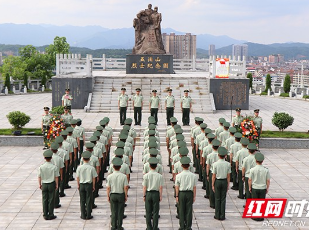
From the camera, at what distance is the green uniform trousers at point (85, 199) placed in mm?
8641

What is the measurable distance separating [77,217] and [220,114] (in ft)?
41.5

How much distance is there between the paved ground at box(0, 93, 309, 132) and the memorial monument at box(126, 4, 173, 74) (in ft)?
17.8

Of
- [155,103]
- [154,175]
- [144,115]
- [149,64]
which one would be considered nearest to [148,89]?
[144,115]

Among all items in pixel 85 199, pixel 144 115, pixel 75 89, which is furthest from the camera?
pixel 75 89

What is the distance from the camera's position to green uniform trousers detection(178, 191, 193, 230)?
7918mm

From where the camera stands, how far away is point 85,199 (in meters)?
8.73

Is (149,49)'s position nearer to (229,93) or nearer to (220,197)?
(229,93)

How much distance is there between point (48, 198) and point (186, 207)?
2767 mm

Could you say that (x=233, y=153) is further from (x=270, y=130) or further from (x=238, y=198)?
(x=270, y=130)

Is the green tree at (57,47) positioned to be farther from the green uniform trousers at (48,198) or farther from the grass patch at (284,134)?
the green uniform trousers at (48,198)

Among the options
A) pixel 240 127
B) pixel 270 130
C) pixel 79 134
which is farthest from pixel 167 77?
pixel 79 134

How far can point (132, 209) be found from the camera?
941cm

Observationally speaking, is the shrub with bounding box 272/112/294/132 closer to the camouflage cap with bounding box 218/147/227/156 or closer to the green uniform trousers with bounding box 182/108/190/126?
the green uniform trousers with bounding box 182/108/190/126

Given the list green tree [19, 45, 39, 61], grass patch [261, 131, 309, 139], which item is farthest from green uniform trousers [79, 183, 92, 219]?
green tree [19, 45, 39, 61]
